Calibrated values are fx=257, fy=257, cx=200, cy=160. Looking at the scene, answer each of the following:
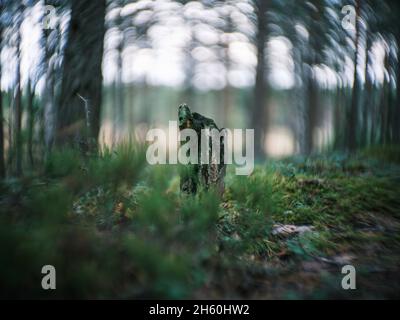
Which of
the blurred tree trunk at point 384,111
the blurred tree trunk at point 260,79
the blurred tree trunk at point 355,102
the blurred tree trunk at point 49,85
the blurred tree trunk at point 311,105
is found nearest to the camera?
the blurred tree trunk at point 49,85

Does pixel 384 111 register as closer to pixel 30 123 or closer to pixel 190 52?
pixel 30 123

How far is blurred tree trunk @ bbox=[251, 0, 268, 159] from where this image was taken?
26.2 feet

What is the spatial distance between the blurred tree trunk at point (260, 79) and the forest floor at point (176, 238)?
6.38 metres

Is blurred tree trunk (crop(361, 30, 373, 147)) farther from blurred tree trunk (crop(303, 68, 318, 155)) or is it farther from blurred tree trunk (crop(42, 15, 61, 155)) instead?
blurred tree trunk (crop(42, 15, 61, 155))

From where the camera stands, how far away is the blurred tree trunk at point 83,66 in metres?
3.51

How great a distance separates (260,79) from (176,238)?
28.7ft

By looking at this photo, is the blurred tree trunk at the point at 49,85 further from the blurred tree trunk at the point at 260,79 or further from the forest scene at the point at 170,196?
the blurred tree trunk at the point at 260,79

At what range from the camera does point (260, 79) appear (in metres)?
9.51

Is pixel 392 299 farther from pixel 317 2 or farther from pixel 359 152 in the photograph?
pixel 317 2

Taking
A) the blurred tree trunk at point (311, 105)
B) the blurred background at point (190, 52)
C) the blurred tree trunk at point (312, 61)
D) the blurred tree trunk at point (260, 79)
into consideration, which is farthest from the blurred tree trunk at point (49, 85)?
the blurred tree trunk at point (311, 105)
